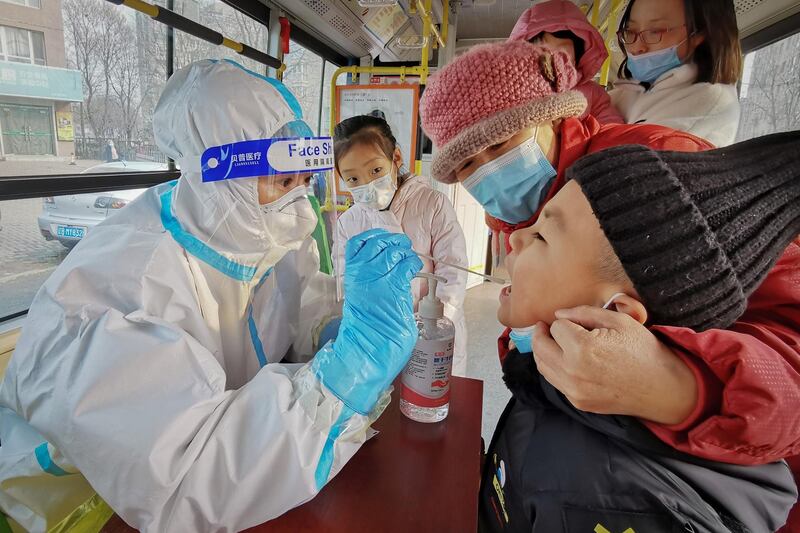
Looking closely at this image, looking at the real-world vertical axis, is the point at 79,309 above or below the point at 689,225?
below

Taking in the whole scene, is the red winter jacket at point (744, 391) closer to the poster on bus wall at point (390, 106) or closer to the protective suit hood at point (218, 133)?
the protective suit hood at point (218, 133)

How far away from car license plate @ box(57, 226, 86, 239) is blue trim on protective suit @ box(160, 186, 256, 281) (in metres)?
1.00

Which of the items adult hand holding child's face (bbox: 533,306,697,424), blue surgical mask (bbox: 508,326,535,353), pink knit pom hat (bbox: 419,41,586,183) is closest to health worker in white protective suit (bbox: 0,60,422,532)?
blue surgical mask (bbox: 508,326,535,353)

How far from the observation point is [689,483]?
0.50m

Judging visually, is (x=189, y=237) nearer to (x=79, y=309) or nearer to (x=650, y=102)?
(x=79, y=309)

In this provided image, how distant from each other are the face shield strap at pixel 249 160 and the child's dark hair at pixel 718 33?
108 cm

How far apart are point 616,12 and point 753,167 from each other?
2.56 meters

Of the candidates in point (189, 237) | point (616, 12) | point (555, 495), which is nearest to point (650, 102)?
point (555, 495)

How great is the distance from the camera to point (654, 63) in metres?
1.12

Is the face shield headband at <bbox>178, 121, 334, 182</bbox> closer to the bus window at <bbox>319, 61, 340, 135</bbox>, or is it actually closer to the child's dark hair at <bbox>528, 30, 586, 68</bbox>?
the child's dark hair at <bbox>528, 30, 586, 68</bbox>

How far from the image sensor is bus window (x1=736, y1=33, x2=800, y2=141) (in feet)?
7.36

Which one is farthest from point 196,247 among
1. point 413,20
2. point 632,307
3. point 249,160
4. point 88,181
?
point 413,20

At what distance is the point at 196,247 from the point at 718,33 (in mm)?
→ 1456

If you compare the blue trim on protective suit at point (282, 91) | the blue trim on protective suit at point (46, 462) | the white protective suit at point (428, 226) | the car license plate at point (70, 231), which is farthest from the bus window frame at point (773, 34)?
the car license plate at point (70, 231)
